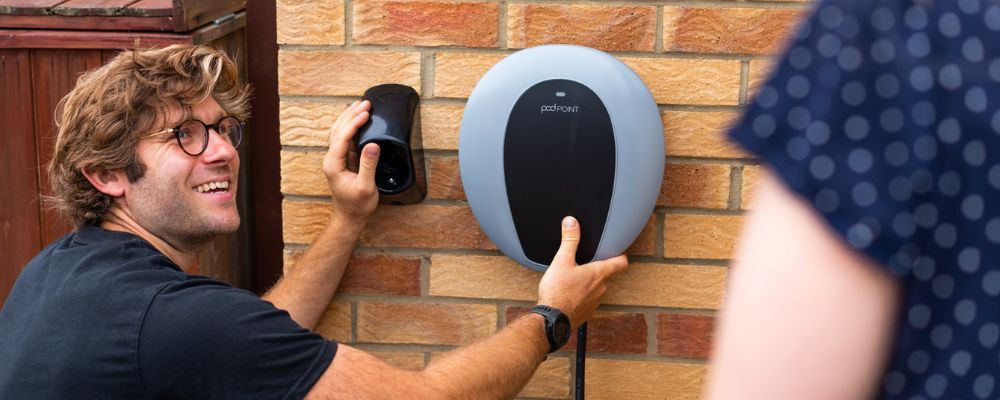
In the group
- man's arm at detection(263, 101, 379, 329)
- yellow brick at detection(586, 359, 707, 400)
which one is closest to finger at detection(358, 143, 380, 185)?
man's arm at detection(263, 101, 379, 329)

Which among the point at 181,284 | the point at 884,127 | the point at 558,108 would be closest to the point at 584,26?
the point at 558,108

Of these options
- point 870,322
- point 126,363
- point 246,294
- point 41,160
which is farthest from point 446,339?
point 870,322

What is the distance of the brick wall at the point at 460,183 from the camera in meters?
2.00

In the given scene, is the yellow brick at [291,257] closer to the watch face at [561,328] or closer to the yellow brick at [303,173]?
the yellow brick at [303,173]

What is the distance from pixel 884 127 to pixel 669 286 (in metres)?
1.45

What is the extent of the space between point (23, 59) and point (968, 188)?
2409 millimetres

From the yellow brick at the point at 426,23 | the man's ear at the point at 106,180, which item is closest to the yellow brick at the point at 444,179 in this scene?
the yellow brick at the point at 426,23

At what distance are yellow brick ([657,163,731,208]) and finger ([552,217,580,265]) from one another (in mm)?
207

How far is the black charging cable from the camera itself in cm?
205

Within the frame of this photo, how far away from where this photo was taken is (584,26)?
2012mm

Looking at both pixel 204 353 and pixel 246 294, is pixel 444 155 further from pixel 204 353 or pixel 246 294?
pixel 204 353

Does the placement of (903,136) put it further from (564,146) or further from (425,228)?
(425,228)

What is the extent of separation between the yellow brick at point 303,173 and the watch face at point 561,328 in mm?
516

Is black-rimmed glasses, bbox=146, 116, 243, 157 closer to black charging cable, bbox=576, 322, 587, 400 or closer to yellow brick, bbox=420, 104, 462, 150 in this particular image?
yellow brick, bbox=420, 104, 462, 150
